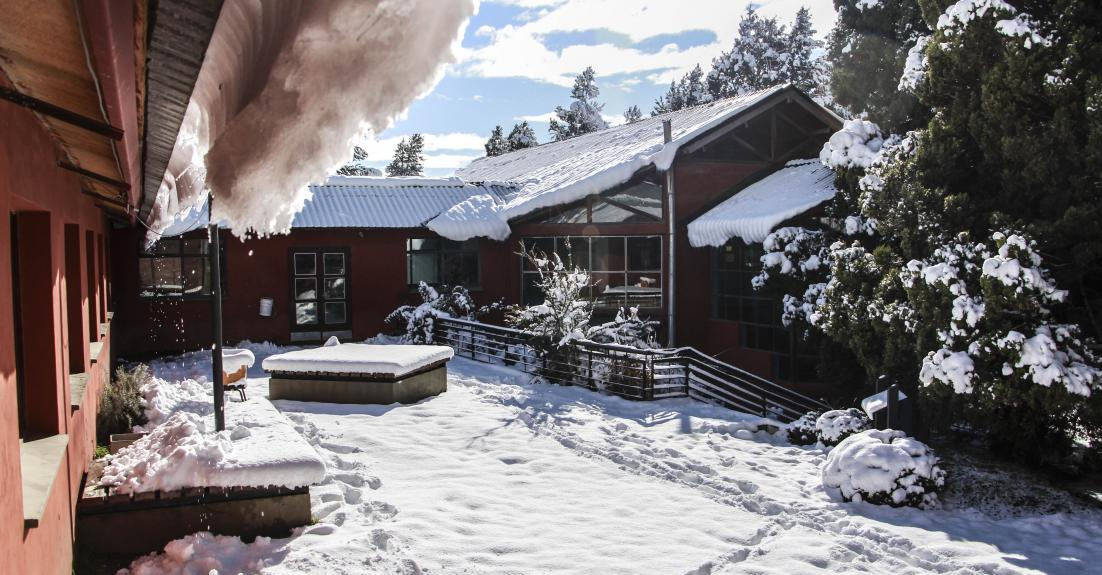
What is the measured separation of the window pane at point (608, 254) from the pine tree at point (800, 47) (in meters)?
33.5

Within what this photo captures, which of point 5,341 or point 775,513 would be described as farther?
point 775,513

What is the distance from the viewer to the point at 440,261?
20.2 meters

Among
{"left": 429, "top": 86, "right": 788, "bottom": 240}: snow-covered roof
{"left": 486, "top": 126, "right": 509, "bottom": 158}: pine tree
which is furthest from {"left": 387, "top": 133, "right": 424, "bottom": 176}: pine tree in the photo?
{"left": 429, "top": 86, "right": 788, "bottom": 240}: snow-covered roof

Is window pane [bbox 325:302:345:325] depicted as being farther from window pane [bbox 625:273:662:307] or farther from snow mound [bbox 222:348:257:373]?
snow mound [bbox 222:348:257:373]

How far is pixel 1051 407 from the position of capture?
7906 mm

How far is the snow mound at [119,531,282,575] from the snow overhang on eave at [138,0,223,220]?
369cm

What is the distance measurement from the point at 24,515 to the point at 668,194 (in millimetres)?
15539

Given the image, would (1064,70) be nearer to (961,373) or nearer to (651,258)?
(961,373)

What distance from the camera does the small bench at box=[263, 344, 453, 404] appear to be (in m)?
11.5

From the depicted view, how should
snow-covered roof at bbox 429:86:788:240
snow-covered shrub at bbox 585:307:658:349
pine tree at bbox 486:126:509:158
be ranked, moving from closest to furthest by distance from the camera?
snow-covered shrub at bbox 585:307:658:349
snow-covered roof at bbox 429:86:788:240
pine tree at bbox 486:126:509:158

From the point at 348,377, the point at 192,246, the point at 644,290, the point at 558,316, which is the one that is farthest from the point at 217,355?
the point at 644,290

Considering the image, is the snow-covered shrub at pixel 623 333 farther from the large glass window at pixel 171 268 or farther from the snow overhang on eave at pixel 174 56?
the snow overhang on eave at pixel 174 56

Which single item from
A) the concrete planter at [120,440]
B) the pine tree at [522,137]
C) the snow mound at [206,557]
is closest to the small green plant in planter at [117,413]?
the concrete planter at [120,440]

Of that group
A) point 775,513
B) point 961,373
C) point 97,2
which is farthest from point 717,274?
point 97,2
